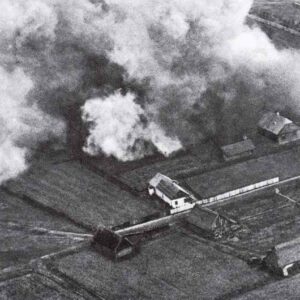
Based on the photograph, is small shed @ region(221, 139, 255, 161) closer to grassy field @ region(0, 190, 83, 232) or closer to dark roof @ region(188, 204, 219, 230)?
dark roof @ region(188, 204, 219, 230)

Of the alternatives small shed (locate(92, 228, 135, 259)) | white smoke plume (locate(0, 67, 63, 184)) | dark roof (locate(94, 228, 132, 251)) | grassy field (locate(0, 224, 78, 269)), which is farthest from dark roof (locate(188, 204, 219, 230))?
white smoke plume (locate(0, 67, 63, 184))

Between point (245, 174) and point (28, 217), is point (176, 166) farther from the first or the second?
point (28, 217)

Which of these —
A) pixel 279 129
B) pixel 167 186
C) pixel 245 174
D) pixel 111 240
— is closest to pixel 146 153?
pixel 167 186

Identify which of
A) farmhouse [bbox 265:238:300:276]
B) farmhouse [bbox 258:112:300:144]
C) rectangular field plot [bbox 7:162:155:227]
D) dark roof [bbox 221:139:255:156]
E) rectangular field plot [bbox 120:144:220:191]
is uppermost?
farmhouse [bbox 258:112:300:144]

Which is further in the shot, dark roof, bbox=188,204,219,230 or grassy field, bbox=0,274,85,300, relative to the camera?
dark roof, bbox=188,204,219,230

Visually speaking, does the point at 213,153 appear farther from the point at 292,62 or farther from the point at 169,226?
the point at 292,62

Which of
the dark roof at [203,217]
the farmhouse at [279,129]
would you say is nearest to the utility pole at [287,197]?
the dark roof at [203,217]

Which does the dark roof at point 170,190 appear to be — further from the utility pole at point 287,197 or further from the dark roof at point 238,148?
the dark roof at point 238,148
